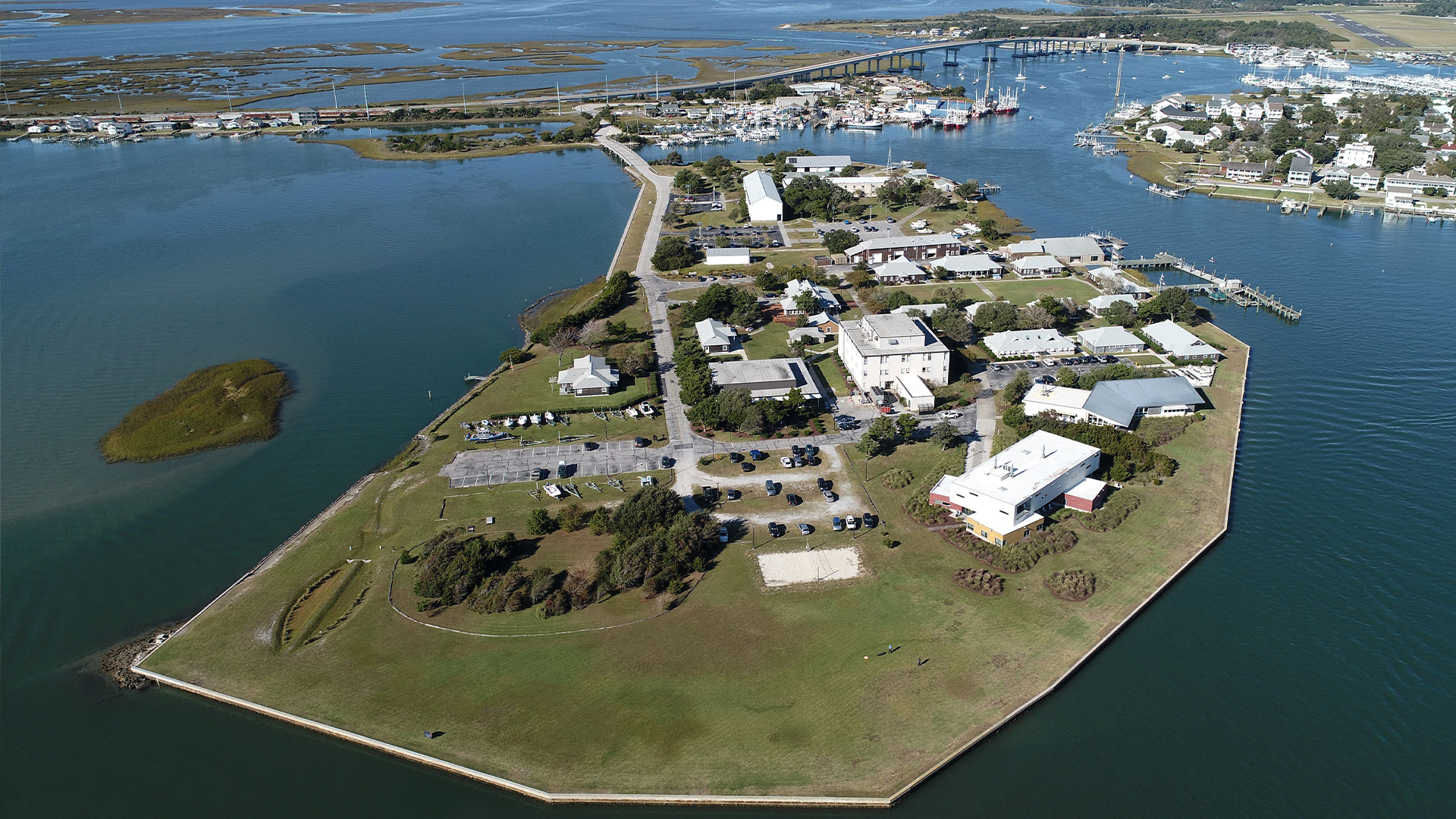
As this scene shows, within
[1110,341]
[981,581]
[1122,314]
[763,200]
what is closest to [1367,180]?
[1122,314]

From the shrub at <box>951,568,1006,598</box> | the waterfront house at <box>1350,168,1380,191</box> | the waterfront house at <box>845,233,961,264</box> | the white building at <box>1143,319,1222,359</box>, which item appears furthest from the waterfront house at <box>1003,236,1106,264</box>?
the shrub at <box>951,568,1006,598</box>

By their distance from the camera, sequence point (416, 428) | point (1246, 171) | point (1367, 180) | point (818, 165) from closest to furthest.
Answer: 1. point (416, 428)
2. point (1367, 180)
3. point (1246, 171)
4. point (818, 165)

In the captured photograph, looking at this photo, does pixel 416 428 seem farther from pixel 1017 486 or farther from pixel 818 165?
pixel 818 165

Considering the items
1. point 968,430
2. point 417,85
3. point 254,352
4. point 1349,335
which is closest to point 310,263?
point 254,352

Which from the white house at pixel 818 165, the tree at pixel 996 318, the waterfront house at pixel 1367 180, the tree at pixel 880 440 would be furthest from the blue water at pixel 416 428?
the white house at pixel 818 165

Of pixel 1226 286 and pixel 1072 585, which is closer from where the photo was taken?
pixel 1072 585

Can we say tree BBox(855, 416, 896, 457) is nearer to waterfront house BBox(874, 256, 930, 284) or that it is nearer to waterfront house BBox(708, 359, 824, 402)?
waterfront house BBox(708, 359, 824, 402)

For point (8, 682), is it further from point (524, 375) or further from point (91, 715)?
point (524, 375)
